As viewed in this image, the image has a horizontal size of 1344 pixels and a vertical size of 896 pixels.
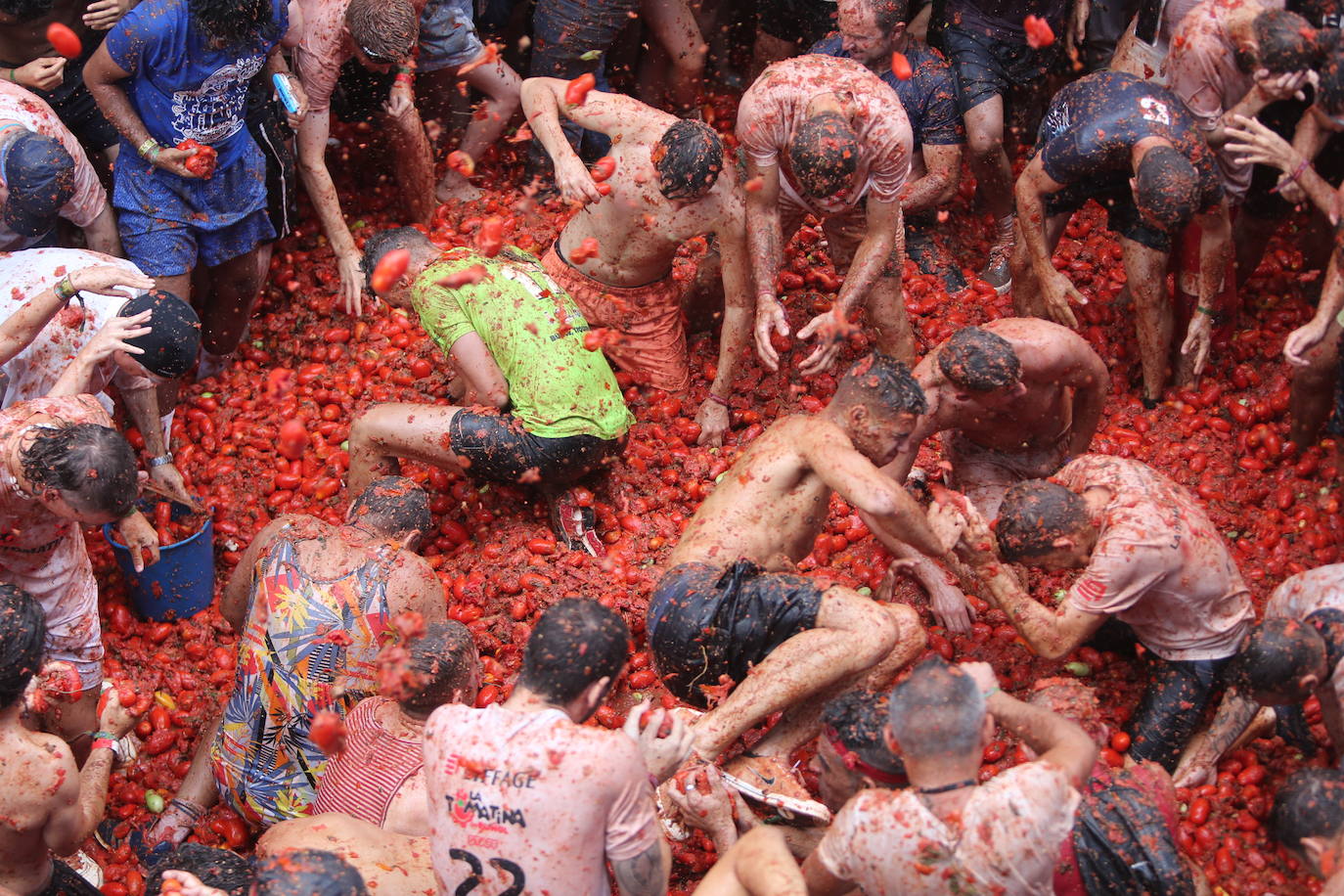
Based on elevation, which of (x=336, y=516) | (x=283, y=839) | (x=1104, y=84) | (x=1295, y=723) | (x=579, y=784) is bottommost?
(x=336, y=516)

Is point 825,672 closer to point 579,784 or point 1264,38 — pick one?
point 579,784

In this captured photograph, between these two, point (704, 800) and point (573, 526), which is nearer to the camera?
point (704, 800)

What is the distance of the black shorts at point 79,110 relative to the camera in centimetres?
612

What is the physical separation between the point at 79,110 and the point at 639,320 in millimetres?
2785

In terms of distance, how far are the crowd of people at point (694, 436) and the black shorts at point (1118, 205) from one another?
2 centimetres

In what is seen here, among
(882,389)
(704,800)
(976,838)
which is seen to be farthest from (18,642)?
(882,389)

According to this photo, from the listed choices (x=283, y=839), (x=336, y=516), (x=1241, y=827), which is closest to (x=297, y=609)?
(x=283, y=839)

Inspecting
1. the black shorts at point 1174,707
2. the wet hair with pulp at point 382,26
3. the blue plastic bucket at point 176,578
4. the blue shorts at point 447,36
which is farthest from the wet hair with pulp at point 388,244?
the black shorts at point 1174,707

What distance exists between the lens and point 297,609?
4.57m

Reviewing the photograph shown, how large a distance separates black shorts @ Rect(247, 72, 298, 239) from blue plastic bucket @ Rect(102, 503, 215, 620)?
1.69 meters

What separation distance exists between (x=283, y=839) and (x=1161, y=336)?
4357mm

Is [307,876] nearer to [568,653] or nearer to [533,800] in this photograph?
[533,800]

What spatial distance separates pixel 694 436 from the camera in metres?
6.23

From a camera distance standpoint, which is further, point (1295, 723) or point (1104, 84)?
point (1104, 84)
